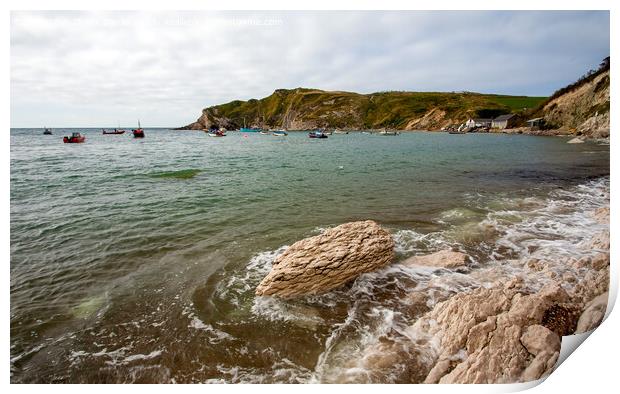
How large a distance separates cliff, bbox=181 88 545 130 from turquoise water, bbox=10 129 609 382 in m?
116

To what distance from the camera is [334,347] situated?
4.67m

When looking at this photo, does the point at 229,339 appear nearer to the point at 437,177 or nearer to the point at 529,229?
the point at 529,229

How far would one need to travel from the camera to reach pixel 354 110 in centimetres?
14738

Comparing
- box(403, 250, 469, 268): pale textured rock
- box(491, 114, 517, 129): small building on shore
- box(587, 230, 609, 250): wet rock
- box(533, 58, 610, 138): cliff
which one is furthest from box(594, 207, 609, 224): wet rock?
box(491, 114, 517, 129): small building on shore

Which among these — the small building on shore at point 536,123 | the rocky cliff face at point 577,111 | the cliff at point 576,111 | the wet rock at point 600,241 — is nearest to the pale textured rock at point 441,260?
the wet rock at point 600,241

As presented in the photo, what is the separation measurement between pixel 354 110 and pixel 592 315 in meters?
152

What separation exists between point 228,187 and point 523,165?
24.9 meters

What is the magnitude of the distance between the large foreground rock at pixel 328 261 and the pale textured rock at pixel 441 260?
67 centimetres

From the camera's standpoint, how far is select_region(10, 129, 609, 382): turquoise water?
4.55 metres

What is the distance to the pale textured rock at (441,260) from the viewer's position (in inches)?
283

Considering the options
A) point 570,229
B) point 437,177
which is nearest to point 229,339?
point 570,229

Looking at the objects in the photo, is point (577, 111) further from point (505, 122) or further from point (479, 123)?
point (479, 123)

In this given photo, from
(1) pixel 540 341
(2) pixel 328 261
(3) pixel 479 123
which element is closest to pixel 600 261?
(1) pixel 540 341

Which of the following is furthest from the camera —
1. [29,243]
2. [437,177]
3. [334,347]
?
[437,177]
